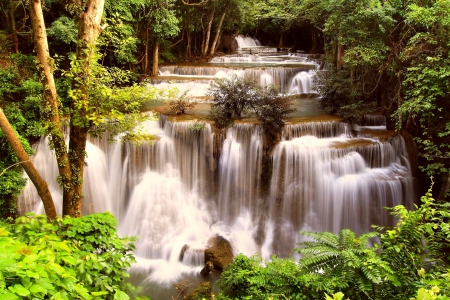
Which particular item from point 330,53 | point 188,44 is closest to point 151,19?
point 188,44

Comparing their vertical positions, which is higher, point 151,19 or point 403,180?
point 151,19

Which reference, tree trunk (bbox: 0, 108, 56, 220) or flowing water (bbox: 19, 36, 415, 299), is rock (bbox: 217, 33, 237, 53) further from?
tree trunk (bbox: 0, 108, 56, 220)

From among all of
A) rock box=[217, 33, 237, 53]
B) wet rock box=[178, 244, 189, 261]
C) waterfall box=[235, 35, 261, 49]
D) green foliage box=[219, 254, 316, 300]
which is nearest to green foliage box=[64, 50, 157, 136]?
green foliage box=[219, 254, 316, 300]

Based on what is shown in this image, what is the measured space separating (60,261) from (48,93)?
3.34 m

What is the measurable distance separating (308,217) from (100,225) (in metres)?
7.26

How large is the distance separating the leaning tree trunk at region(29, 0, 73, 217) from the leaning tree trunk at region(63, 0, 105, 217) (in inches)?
5.6

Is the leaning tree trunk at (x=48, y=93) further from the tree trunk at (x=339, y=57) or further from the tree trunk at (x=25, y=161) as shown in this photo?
the tree trunk at (x=339, y=57)

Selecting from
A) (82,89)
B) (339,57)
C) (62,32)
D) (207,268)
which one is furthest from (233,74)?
(82,89)

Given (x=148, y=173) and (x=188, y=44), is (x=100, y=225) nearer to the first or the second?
(x=148, y=173)

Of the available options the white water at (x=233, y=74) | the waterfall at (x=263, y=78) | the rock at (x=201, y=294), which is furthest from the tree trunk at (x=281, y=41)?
the rock at (x=201, y=294)

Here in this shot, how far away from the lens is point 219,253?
28.1 ft

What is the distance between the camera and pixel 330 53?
15.1 meters

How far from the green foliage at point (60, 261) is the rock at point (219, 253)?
16.2 feet

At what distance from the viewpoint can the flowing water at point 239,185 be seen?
945 centimetres
